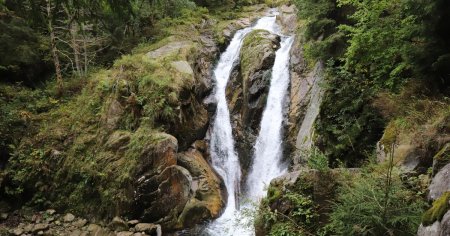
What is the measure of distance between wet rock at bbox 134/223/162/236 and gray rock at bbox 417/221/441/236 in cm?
722

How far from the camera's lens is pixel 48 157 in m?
11.3

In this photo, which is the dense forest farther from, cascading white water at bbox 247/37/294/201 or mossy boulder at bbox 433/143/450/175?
cascading white water at bbox 247/37/294/201

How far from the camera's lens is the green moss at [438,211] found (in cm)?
383

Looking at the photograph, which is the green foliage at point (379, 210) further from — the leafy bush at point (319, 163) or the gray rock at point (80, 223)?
Result: the gray rock at point (80, 223)

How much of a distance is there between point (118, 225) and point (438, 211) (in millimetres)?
8309

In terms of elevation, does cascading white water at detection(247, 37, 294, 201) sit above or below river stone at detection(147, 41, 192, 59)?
below

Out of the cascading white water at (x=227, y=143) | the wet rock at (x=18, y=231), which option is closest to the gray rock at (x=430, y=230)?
the cascading white water at (x=227, y=143)

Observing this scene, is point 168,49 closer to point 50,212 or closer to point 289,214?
point 50,212

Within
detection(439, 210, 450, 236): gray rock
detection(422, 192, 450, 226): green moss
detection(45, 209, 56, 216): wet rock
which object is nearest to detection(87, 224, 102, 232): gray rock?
detection(45, 209, 56, 216): wet rock

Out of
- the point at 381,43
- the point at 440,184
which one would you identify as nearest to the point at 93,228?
the point at 440,184

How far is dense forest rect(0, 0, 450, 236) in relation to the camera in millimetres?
5588

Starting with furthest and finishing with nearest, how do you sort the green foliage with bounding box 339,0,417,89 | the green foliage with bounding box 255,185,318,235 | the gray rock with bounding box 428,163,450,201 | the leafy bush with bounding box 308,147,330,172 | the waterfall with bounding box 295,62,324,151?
1. the waterfall with bounding box 295,62,324,151
2. the green foliage with bounding box 339,0,417,89
3. the leafy bush with bounding box 308,147,330,172
4. the green foliage with bounding box 255,185,318,235
5. the gray rock with bounding box 428,163,450,201

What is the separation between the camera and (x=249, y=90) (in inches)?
585

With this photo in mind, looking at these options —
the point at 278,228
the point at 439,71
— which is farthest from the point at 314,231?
the point at 439,71
